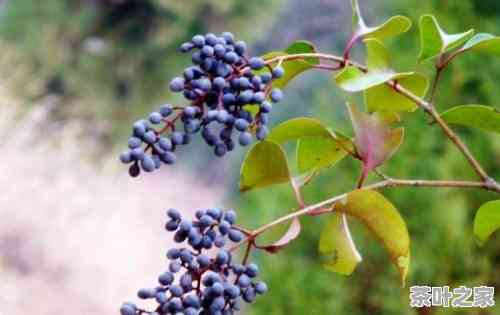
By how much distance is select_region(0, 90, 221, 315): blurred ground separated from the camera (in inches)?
133

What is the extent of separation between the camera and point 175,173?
15.8ft

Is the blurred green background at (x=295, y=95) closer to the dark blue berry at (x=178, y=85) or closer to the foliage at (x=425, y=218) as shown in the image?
the foliage at (x=425, y=218)

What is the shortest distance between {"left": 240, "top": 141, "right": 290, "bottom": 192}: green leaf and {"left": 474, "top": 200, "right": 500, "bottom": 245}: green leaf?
159mm

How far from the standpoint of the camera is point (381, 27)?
62 cm

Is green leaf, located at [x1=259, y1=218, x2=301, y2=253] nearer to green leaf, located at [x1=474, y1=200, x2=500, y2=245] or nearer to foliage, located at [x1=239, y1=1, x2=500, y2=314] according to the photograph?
green leaf, located at [x1=474, y1=200, x2=500, y2=245]

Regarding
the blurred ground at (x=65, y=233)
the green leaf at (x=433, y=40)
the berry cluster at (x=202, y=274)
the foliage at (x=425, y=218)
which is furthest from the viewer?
the blurred ground at (x=65, y=233)

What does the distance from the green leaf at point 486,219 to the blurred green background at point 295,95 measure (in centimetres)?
89

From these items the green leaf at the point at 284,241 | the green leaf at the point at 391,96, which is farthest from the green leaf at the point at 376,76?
the green leaf at the point at 284,241

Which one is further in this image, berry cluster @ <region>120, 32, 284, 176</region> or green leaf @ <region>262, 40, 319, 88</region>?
green leaf @ <region>262, 40, 319, 88</region>

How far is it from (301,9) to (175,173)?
3.98 feet

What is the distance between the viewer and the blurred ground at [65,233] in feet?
11.1

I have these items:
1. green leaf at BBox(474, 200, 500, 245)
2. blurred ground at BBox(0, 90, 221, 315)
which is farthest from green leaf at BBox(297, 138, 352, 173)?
blurred ground at BBox(0, 90, 221, 315)

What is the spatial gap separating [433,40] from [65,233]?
3.06 metres

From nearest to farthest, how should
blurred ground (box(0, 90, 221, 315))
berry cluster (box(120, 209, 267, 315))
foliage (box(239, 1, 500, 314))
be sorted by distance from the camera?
berry cluster (box(120, 209, 267, 315))
foliage (box(239, 1, 500, 314))
blurred ground (box(0, 90, 221, 315))
